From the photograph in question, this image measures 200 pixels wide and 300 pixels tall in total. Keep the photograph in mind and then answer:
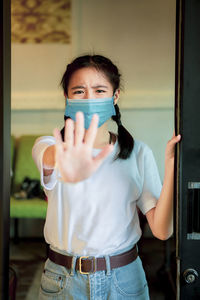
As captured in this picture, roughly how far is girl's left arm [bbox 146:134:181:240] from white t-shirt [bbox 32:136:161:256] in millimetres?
23

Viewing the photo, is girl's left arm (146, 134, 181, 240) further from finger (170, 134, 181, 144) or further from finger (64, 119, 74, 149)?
finger (64, 119, 74, 149)

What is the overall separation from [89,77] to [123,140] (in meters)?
0.16

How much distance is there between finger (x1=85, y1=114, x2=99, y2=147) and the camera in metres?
0.66

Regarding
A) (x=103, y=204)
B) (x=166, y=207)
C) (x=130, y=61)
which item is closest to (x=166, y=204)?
(x=166, y=207)

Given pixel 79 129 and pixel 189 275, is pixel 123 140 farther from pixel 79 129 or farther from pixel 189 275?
pixel 189 275

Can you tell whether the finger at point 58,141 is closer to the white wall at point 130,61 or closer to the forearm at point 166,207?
the white wall at point 130,61

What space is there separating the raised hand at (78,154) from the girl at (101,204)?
4 cm

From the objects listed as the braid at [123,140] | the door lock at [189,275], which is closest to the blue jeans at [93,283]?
the door lock at [189,275]

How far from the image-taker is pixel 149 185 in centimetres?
81

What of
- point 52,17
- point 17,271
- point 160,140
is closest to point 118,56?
point 160,140

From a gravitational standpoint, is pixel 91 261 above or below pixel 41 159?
below

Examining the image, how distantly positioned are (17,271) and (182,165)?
0.61 m

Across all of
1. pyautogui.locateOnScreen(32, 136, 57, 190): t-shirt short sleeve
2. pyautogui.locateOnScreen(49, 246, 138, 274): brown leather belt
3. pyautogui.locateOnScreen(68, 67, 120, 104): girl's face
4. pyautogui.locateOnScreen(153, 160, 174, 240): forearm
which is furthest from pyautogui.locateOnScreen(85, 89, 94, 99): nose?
pyautogui.locateOnScreen(49, 246, 138, 274): brown leather belt

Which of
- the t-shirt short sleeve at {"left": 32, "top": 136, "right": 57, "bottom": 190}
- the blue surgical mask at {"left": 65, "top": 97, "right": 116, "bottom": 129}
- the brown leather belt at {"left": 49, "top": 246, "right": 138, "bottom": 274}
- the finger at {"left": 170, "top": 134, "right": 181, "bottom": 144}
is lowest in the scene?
the brown leather belt at {"left": 49, "top": 246, "right": 138, "bottom": 274}
